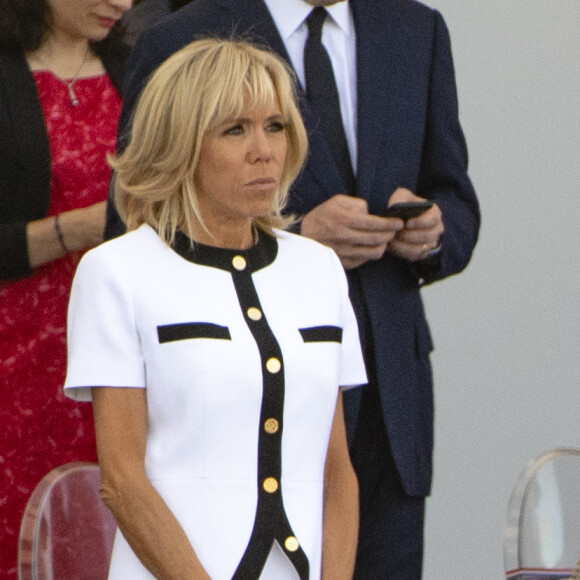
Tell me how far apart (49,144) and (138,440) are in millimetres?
1050

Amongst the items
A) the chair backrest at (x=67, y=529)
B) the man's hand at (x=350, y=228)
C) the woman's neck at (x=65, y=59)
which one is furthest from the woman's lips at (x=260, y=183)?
the woman's neck at (x=65, y=59)

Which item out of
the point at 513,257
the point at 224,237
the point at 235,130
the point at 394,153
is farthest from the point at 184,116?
the point at 513,257

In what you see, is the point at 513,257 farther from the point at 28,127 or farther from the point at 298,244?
the point at 298,244

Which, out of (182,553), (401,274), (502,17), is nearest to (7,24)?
(401,274)

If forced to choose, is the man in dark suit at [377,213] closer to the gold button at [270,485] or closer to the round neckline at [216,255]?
the round neckline at [216,255]

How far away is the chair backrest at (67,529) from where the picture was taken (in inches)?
89.5

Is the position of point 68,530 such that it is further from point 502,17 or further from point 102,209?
point 502,17

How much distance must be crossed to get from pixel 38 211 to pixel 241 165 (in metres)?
0.91

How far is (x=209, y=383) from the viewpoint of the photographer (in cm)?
207

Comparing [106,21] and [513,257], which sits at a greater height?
[106,21]

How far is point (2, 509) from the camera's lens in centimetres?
297

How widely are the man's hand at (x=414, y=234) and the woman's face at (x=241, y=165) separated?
526 millimetres

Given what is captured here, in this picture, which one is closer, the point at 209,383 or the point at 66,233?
the point at 209,383

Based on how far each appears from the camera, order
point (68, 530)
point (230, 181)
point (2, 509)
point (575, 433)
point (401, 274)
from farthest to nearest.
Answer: point (575, 433)
point (2, 509)
point (401, 274)
point (68, 530)
point (230, 181)
